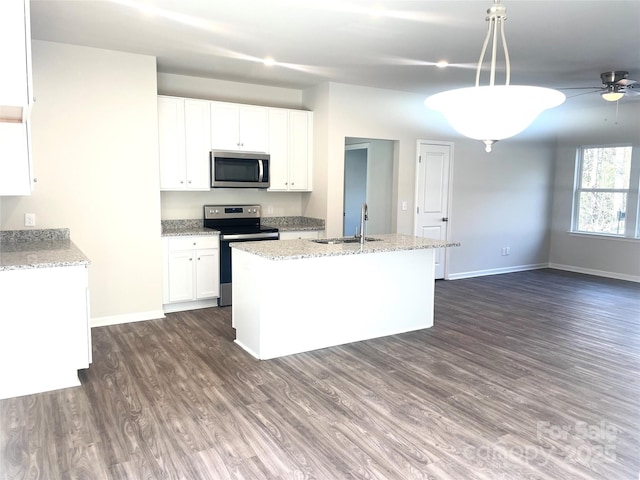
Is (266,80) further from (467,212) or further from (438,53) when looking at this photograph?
(467,212)

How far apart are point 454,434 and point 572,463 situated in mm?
583

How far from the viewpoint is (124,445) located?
249 centimetres

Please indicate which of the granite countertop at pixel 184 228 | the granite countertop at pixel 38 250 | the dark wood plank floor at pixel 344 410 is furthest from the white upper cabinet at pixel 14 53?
the granite countertop at pixel 184 228

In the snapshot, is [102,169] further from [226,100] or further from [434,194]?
[434,194]

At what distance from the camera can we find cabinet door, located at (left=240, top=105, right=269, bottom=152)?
541 centimetres

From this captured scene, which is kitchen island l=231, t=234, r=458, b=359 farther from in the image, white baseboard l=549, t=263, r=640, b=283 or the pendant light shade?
white baseboard l=549, t=263, r=640, b=283

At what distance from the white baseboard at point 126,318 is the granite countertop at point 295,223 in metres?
1.73

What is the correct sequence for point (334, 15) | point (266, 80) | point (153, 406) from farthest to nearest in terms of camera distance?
1. point (266, 80)
2. point (334, 15)
3. point (153, 406)

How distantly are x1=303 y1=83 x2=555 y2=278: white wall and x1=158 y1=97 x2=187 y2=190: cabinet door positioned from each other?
167cm

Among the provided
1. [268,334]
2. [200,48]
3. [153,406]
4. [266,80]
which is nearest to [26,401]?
[153,406]

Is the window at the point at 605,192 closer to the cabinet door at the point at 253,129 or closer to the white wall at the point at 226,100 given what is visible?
the white wall at the point at 226,100

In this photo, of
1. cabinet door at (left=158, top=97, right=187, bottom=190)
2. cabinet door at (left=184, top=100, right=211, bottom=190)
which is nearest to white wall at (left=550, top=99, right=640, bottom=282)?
cabinet door at (left=184, top=100, right=211, bottom=190)

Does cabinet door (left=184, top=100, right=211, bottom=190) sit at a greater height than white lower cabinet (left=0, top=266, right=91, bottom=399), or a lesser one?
greater

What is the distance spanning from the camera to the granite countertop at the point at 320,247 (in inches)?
141
